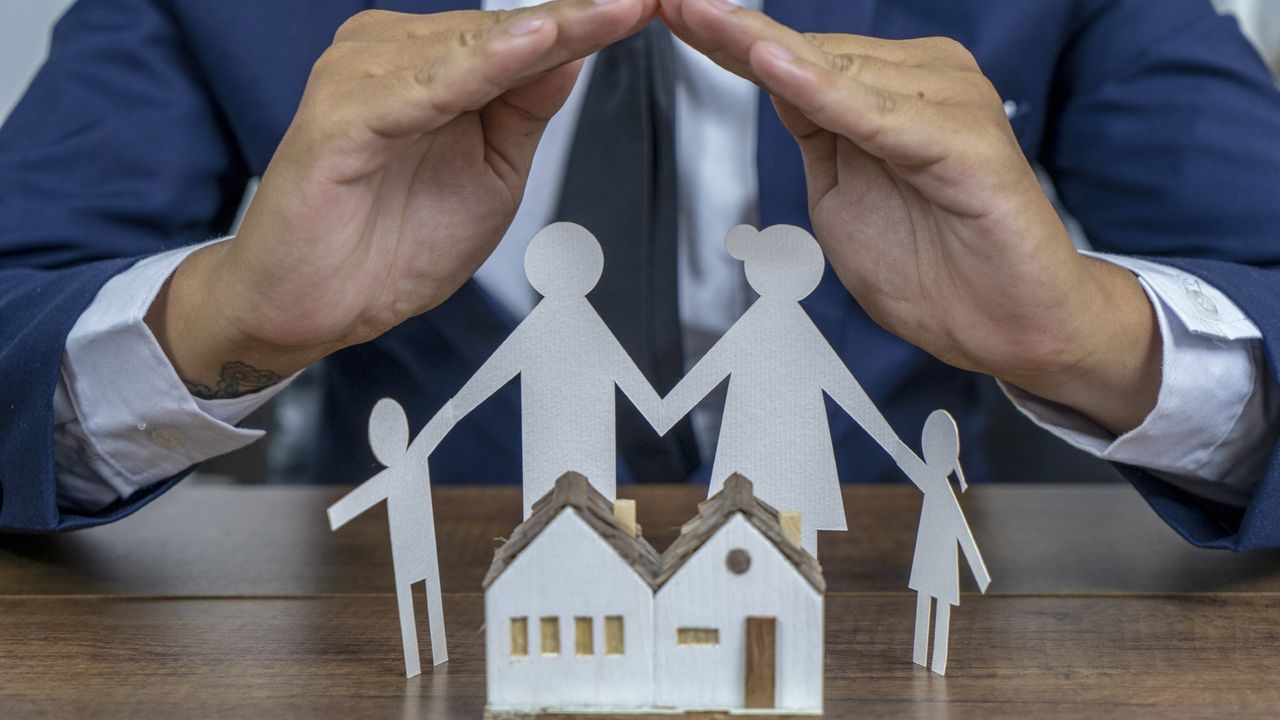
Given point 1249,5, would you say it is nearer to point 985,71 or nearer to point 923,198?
point 985,71

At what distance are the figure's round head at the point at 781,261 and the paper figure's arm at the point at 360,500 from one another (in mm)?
240

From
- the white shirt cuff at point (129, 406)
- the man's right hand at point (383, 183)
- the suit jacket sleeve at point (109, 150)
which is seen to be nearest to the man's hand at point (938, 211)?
the man's right hand at point (383, 183)

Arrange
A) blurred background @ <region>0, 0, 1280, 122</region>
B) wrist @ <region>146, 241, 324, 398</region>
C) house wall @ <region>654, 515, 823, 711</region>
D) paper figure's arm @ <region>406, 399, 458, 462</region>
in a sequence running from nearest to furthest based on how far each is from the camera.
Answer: house wall @ <region>654, 515, 823, 711</region>, paper figure's arm @ <region>406, 399, 458, 462</region>, wrist @ <region>146, 241, 324, 398</region>, blurred background @ <region>0, 0, 1280, 122</region>

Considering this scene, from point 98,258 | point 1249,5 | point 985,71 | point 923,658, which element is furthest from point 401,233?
point 1249,5

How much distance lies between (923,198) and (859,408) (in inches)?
5.5

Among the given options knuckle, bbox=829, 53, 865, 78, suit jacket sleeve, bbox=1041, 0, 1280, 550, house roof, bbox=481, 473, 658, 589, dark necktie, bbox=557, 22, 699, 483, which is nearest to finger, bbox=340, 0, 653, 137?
knuckle, bbox=829, 53, 865, 78

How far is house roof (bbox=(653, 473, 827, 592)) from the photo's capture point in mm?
501

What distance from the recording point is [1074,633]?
645 millimetres

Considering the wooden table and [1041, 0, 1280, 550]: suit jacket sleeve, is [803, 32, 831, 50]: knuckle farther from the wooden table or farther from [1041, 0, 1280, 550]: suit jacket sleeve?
[1041, 0, 1280, 550]: suit jacket sleeve

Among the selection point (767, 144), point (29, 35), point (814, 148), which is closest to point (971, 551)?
point (814, 148)

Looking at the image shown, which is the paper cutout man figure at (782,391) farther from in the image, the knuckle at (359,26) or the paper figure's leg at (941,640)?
the knuckle at (359,26)

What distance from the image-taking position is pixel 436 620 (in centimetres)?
61

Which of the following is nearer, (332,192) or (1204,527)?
(332,192)

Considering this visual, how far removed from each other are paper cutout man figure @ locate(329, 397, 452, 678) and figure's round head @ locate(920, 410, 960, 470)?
0.90 ft
